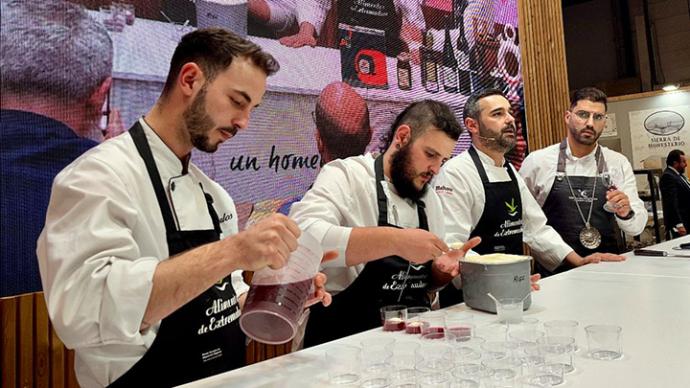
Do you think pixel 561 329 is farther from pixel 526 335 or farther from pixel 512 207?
pixel 512 207

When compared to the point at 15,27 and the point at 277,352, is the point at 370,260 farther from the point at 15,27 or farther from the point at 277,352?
the point at 15,27

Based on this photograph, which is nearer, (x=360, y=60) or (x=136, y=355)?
(x=136, y=355)

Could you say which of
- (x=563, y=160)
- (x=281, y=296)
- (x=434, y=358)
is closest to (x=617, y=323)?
(x=434, y=358)

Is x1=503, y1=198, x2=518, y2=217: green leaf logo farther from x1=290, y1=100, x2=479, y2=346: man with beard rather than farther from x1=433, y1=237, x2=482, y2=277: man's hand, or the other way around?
x1=433, y1=237, x2=482, y2=277: man's hand

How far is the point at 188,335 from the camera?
4.33 feet

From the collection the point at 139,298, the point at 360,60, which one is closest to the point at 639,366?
the point at 139,298

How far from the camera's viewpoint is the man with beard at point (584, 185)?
10.6 ft

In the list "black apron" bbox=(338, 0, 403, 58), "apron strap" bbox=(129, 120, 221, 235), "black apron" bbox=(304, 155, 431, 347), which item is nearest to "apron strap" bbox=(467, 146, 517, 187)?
"black apron" bbox=(304, 155, 431, 347)

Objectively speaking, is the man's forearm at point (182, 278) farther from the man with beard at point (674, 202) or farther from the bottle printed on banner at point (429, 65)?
the man with beard at point (674, 202)

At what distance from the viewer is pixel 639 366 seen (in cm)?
113

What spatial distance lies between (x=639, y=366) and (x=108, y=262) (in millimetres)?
1173

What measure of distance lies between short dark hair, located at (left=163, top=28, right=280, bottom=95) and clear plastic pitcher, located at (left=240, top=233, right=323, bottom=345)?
1.96 feet

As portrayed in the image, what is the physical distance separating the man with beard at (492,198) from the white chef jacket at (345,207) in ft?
1.47

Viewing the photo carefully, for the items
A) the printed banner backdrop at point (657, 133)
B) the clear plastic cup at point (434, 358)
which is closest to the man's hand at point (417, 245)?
the clear plastic cup at point (434, 358)
